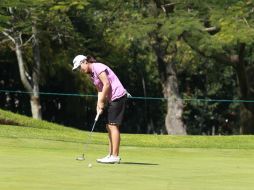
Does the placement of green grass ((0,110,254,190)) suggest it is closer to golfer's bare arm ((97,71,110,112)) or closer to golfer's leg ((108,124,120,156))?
golfer's leg ((108,124,120,156))

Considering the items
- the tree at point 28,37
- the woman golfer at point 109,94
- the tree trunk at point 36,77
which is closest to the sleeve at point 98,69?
the woman golfer at point 109,94

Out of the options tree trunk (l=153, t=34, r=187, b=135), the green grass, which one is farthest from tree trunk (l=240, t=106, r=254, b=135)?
the green grass

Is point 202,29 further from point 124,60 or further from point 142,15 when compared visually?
point 124,60

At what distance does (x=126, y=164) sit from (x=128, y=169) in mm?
969

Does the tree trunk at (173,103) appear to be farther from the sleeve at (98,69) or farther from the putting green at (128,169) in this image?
the sleeve at (98,69)

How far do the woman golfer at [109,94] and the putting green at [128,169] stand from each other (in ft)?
1.27

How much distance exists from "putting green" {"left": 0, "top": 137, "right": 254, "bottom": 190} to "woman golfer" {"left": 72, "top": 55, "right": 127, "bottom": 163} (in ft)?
1.27

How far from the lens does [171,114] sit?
1310 inches

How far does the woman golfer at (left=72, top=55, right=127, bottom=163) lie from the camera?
11.1 metres

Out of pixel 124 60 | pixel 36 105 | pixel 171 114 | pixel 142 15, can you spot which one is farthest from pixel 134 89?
pixel 142 15

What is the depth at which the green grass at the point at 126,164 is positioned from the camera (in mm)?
8086

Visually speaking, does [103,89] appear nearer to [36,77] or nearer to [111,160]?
[111,160]

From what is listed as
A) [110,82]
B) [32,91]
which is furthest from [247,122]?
[110,82]

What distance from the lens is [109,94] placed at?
1124 centimetres
